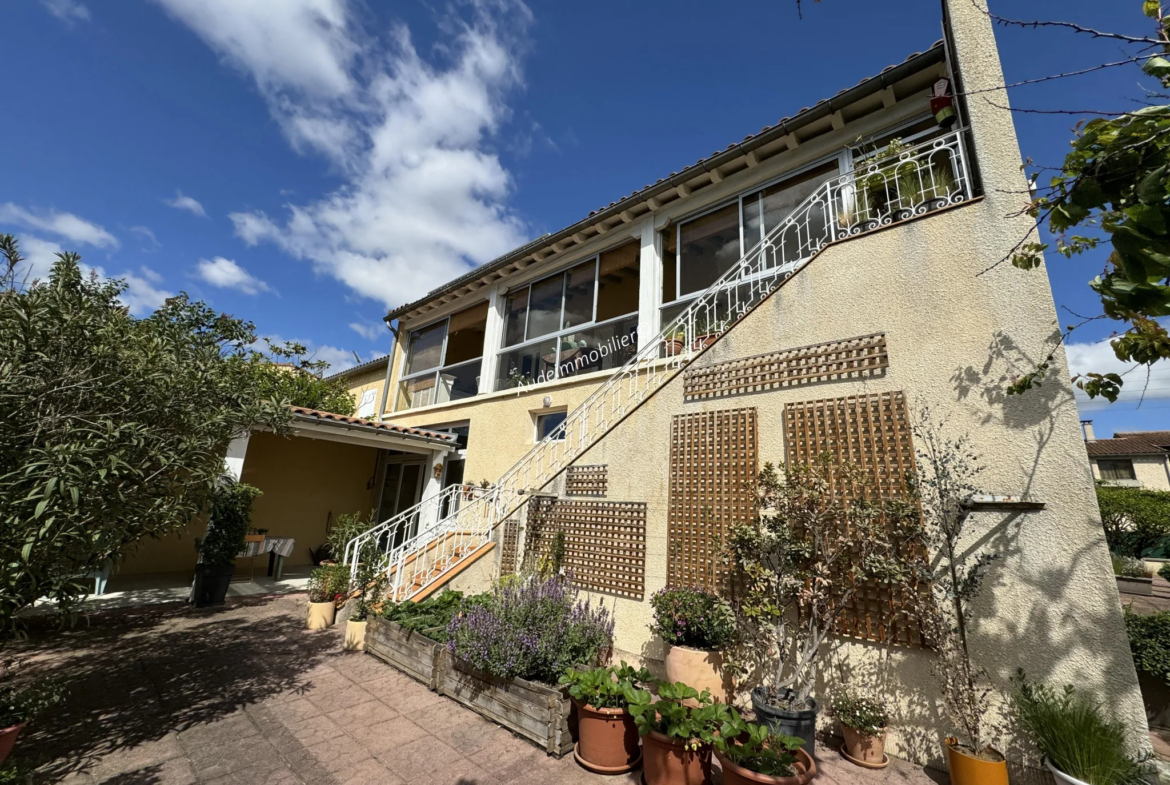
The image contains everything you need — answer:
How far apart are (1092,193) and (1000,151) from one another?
2929mm

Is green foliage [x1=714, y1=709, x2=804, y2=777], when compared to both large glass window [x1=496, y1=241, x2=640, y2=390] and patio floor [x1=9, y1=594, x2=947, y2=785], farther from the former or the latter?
large glass window [x1=496, y1=241, x2=640, y2=390]

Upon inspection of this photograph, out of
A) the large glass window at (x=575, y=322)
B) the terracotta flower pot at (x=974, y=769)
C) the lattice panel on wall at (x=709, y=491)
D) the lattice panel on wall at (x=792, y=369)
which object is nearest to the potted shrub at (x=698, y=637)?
the lattice panel on wall at (x=709, y=491)

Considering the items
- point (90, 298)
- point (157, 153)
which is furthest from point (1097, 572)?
point (157, 153)

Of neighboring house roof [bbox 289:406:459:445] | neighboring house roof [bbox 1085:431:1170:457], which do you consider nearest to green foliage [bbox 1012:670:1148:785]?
neighboring house roof [bbox 289:406:459:445]

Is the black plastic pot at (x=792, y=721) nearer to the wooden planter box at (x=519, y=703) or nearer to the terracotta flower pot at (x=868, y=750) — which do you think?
the terracotta flower pot at (x=868, y=750)

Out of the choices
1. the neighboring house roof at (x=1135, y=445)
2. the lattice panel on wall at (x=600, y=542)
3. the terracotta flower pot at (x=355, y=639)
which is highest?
the neighboring house roof at (x=1135, y=445)

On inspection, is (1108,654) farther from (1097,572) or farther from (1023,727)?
(1023,727)

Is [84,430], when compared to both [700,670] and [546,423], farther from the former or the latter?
[546,423]

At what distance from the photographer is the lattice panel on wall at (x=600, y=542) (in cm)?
534

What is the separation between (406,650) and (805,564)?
14.4 feet

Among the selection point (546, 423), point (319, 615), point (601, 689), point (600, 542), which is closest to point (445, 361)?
point (546, 423)

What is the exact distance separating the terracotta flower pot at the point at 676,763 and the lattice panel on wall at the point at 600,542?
7.18 ft

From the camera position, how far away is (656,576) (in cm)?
511

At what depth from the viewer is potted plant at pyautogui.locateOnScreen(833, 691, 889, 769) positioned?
11.1 feet
